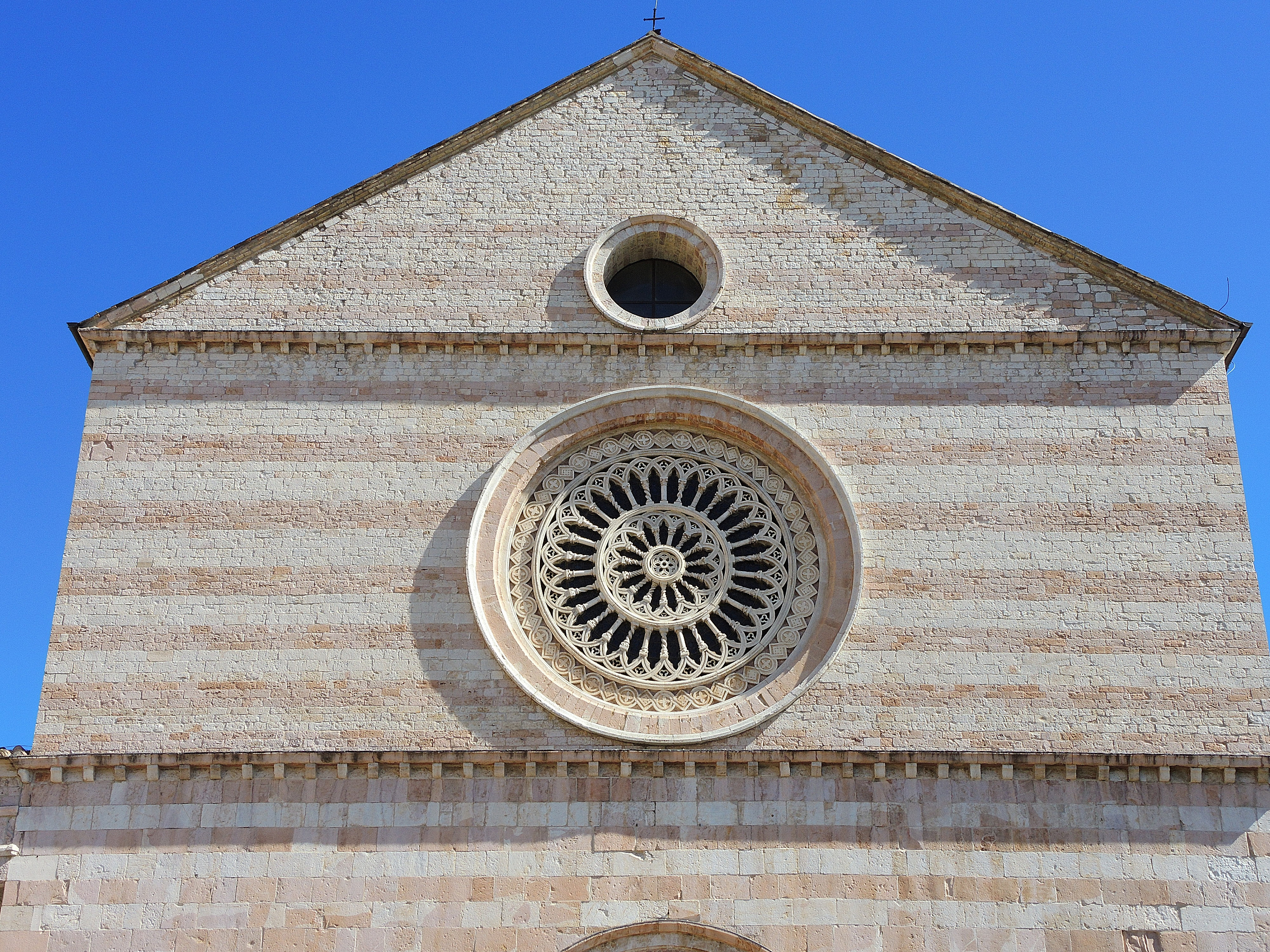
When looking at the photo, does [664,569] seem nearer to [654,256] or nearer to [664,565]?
[664,565]

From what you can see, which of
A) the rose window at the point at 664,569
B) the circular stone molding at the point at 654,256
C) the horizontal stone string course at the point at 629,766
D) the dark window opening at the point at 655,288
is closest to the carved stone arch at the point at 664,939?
the horizontal stone string course at the point at 629,766

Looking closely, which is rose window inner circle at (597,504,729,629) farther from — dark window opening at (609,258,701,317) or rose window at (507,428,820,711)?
dark window opening at (609,258,701,317)

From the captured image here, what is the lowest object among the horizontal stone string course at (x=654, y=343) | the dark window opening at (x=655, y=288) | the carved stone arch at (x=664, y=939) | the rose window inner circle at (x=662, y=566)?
the carved stone arch at (x=664, y=939)

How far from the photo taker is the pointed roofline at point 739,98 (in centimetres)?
1203

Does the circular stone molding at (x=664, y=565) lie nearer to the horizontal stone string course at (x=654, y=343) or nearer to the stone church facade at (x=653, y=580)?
the stone church facade at (x=653, y=580)

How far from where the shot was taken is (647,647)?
11039mm

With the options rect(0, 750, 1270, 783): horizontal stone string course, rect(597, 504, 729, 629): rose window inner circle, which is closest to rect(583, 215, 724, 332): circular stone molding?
rect(597, 504, 729, 629): rose window inner circle

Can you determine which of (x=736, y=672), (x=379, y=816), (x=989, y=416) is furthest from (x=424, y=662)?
(x=989, y=416)

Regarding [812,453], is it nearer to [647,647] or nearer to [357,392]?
[647,647]

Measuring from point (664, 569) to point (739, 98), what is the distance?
15.9 feet

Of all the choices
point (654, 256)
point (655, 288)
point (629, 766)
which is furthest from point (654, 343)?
point (629, 766)

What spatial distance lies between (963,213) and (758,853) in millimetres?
6054

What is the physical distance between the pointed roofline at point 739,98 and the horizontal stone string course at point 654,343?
0.27 meters

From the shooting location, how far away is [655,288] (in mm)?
12805
